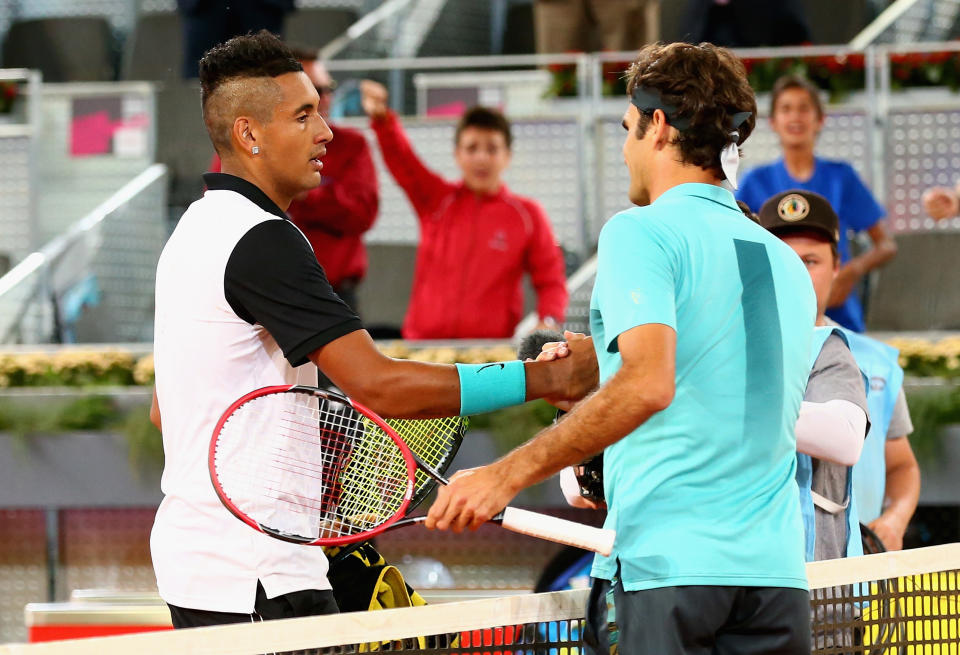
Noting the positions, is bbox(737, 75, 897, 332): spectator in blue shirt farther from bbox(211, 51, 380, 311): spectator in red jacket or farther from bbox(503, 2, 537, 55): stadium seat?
bbox(503, 2, 537, 55): stadium seat

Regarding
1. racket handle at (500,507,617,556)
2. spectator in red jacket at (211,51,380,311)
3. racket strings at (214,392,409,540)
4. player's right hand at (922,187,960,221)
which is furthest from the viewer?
spectator in red jacket at (211,51,380,311)

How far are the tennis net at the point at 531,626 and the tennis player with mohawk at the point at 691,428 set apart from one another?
0.20m

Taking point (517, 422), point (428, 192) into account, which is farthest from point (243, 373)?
point (428, 192)

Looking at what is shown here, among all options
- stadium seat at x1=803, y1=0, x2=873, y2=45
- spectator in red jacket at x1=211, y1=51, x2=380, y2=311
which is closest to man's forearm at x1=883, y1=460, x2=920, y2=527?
spectator in red jacket at x1=211, y1=51, x2=380, y2=311

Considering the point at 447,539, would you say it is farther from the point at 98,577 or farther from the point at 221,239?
the point at 221,239

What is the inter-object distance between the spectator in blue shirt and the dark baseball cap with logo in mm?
2383

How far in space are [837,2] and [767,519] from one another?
11.7m

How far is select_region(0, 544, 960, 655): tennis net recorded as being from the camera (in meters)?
2.34

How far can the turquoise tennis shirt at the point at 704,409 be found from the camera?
2.38 metres

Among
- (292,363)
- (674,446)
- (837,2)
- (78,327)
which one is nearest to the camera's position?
(674,446)

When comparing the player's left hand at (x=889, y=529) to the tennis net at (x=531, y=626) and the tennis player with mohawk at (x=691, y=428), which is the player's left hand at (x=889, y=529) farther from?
the tennis player with mohawk at (x=691, y=428)

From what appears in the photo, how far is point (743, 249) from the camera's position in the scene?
96.2 inches

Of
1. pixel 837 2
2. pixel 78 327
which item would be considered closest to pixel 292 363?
pixel 78 327

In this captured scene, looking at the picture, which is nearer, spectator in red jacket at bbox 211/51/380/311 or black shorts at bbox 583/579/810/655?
black shorts at bbox 583/579/810/655
